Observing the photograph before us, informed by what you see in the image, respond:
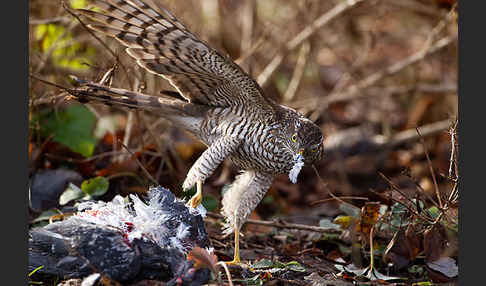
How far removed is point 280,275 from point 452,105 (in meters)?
5.42

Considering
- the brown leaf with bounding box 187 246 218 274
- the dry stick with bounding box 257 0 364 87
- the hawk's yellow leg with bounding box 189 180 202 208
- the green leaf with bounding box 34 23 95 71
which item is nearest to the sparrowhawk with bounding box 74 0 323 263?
the hawk's yellow leg with bounding box 189 180 202 208

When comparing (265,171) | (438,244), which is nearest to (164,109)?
(265,171)

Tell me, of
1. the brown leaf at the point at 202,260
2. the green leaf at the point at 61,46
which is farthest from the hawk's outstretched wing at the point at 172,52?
the green leaf at the point at 61,46

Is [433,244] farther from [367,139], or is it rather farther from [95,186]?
[367,139]

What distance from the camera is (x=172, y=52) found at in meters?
4.01

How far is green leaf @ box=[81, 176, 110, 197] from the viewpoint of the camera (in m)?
4.91

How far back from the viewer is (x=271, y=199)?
6191mm

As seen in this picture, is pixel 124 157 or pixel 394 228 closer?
pixel 394 228

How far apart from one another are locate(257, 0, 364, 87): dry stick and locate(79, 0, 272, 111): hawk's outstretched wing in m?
2.79

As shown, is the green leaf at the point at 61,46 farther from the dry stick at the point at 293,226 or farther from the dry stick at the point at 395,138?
the dry stick at the point at 395,138

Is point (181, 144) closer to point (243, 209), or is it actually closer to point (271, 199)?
point (271, 199)

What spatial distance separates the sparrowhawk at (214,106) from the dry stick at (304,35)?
8.80 ft

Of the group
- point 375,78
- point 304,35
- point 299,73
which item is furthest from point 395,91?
point 304,35

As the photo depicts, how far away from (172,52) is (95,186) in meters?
1.57
